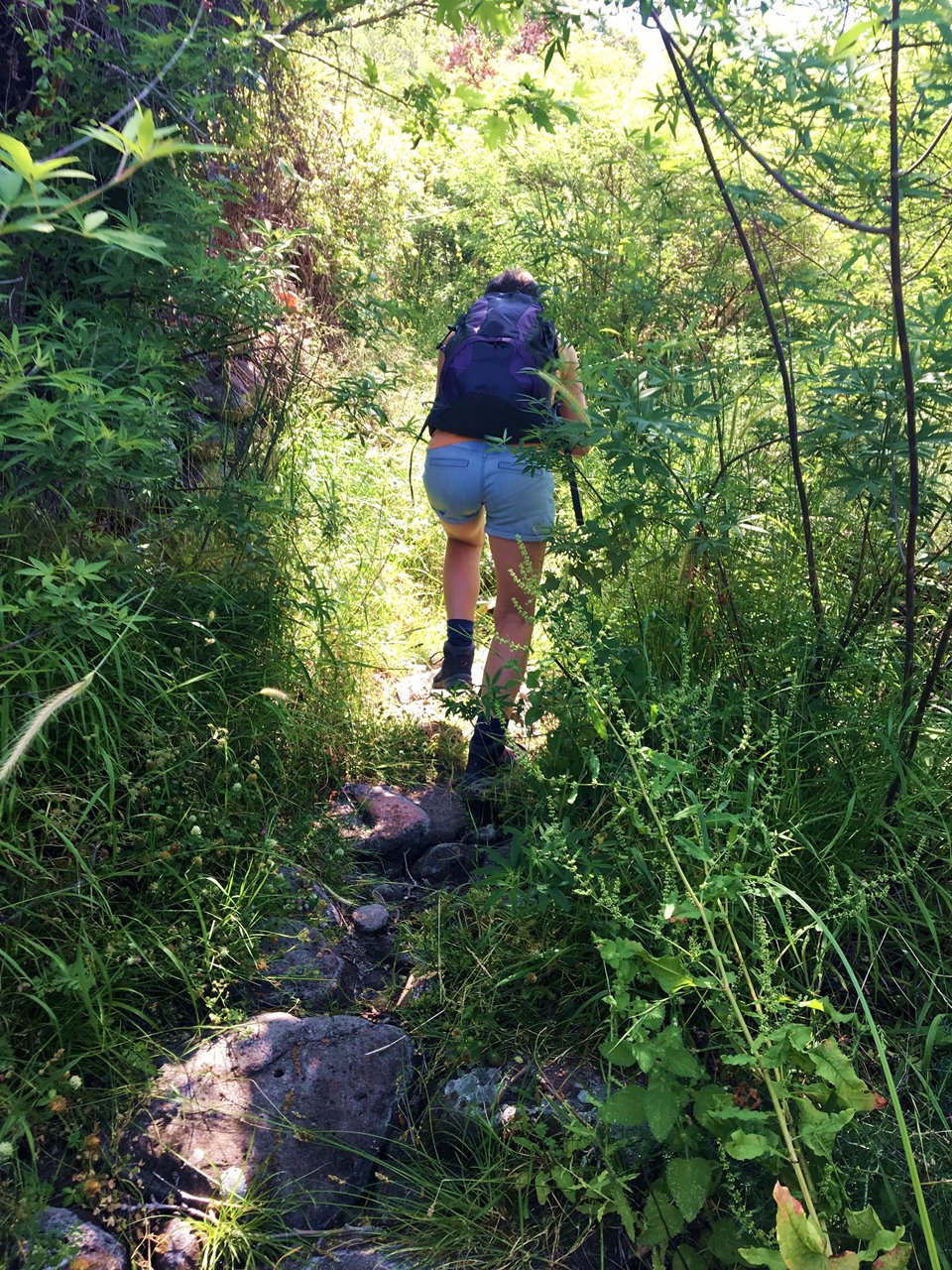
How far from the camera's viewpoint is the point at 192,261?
312 centimetres

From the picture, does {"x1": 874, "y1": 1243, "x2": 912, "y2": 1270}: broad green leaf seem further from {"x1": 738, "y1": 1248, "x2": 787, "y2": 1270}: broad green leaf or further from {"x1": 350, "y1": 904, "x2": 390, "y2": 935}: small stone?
{"x1": 350, "y1": 904, "x2": 390, "y2": 935}: small stone

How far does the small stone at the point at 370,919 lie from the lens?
2998 millimetres

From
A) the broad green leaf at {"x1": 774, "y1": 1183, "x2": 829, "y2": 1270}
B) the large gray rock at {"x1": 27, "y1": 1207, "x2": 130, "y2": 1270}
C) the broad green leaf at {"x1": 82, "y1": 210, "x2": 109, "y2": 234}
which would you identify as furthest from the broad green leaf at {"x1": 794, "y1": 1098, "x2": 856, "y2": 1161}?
the broad green leaf at {"x1": 82, "y1": 210, "x2": 109, "y2": 234}

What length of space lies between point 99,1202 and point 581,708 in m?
1.79

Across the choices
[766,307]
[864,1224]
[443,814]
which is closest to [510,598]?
[443,814]

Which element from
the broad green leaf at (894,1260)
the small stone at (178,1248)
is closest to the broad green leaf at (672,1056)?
the broad green leaf at (894,1260)

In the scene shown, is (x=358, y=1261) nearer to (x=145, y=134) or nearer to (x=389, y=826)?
(x=389, y=826)

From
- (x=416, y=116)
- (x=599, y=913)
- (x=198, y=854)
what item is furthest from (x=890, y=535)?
(x=416, y=116)

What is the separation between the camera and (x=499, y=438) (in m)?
3.42

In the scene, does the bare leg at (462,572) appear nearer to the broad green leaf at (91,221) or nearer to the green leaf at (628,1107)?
the green leaf at (628,1107)

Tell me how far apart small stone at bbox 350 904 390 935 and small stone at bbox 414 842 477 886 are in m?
0.22

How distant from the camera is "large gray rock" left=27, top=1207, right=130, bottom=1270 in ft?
6.28

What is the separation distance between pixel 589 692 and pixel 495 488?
1.63m

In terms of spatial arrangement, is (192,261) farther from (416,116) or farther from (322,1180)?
(322,1180)
